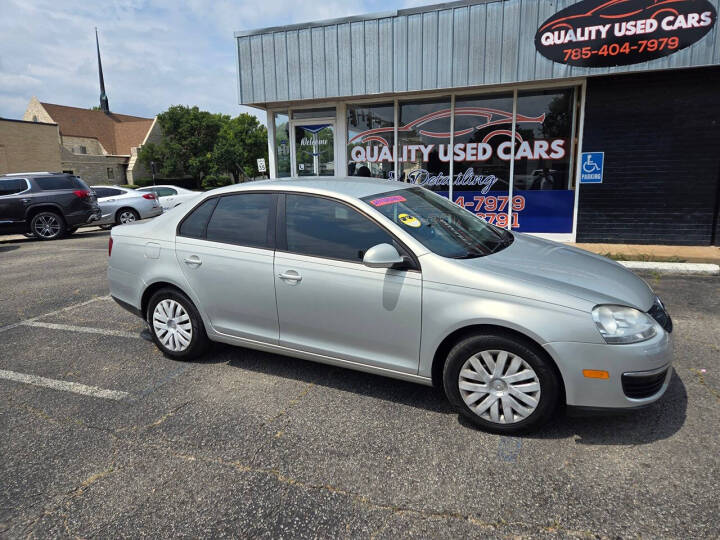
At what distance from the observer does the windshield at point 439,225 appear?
3.32 meters

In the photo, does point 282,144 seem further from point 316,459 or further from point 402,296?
point 316,459

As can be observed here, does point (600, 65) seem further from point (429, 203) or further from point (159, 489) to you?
point (159, 489)

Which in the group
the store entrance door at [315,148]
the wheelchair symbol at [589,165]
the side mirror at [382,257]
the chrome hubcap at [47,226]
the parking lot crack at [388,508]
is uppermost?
the store entrance door at [315,148]

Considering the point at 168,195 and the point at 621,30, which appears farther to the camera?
the point at 168,195

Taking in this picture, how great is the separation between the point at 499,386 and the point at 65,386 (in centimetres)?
333

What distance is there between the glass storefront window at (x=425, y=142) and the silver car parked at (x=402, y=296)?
6.41m

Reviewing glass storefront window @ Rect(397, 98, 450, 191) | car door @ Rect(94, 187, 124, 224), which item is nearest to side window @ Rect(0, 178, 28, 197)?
car door @ Rect(94, 187, 124, 224)

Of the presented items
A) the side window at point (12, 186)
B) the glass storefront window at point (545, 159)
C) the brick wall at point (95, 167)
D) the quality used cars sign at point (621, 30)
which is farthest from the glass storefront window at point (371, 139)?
the brick wall at point (95, 167)

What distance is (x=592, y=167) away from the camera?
9.07 m

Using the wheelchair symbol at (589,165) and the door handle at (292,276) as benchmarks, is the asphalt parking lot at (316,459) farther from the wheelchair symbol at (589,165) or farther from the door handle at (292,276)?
the wheelchair symbol at (589,165)

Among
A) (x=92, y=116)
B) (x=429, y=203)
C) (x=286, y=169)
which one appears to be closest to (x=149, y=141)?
(x=92, y=116)

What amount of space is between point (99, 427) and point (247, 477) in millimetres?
1245

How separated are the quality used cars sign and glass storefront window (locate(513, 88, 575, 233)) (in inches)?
36.2

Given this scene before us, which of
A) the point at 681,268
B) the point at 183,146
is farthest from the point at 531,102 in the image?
the point at 183,146
